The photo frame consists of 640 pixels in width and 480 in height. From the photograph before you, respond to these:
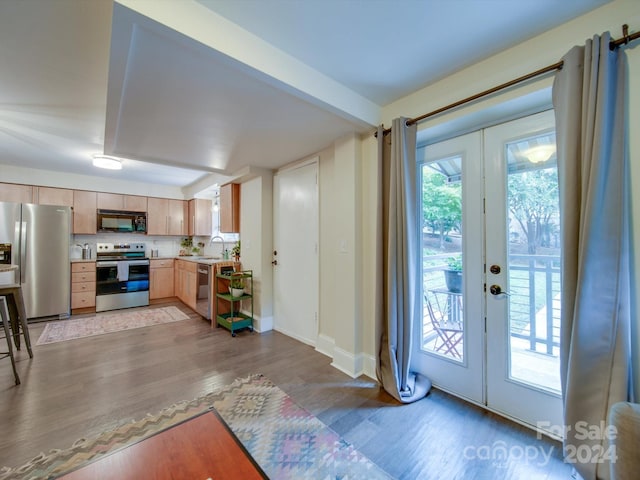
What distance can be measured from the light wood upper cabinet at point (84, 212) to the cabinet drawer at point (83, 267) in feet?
2.25

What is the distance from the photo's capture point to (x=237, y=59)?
1496 mm

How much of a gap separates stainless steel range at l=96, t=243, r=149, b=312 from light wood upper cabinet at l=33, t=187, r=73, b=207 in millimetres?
945

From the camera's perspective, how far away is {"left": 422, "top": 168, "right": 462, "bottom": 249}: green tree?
7.04 ft

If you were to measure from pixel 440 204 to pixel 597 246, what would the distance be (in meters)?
1.05

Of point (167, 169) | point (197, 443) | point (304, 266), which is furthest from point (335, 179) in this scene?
point (167, 169)

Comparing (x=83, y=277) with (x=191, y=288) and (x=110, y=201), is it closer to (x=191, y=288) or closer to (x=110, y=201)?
(x=110, y=201)

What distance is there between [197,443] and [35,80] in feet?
9.32

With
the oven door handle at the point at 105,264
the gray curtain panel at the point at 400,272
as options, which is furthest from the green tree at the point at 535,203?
the oven door handle at the point at 105,264

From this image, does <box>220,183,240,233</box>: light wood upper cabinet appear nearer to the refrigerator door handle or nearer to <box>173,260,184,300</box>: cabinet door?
<box>173,260,184,300</box>: cabinet door

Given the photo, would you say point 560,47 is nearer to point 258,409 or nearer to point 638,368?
point 638,368

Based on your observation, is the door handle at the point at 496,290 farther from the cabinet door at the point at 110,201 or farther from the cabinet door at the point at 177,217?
the cabinet door at the point at 110,201

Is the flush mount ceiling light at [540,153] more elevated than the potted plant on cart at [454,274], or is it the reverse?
the flush mount ceiling light at [540,153]

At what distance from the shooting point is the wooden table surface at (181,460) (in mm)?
917

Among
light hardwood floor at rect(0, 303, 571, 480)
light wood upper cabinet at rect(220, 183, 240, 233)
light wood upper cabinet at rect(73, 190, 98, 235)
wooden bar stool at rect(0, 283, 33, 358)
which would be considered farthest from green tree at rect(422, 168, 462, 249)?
light wood upper cabinet at rect(73, 190, 98, 235)
